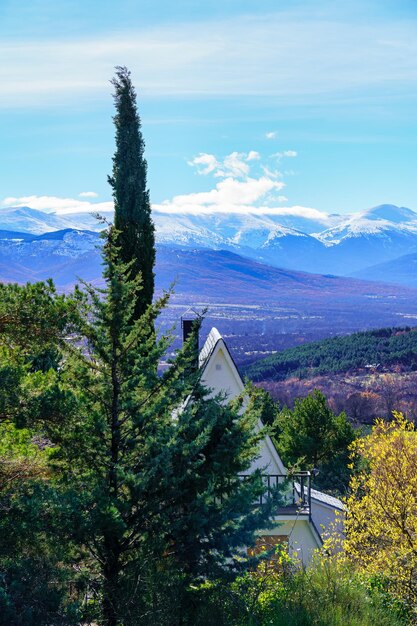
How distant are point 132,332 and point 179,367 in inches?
36.0

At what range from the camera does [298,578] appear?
11.2 meters

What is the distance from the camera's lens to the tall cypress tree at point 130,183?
18.7m

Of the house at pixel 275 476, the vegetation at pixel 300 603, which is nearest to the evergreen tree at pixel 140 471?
the vegetation at pixel 300 603

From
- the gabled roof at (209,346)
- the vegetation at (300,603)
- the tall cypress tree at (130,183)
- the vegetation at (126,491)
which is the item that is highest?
the tall cypress tree at (130,183)

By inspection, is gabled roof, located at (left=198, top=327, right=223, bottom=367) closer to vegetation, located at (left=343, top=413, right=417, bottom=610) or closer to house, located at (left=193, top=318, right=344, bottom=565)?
house, located at (left=193, top=318, right=344, bottom=565)

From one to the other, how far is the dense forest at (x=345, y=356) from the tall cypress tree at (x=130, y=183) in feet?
350

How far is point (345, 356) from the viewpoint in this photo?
140m

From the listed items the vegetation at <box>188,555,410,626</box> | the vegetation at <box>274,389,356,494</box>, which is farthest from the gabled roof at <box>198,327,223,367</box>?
the vegetation at <box>274,389,356,494</box>

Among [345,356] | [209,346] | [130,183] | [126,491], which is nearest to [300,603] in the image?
[126,491]

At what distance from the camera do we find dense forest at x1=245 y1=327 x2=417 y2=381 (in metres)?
130

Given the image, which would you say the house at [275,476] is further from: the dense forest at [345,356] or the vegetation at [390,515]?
the dense forest at [345,356]

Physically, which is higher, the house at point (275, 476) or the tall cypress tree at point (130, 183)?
the tall cypress tree at point (130, 183)

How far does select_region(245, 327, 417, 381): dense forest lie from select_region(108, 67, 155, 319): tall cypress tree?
107 meters

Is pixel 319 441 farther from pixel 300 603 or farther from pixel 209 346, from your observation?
pixel 300 603
